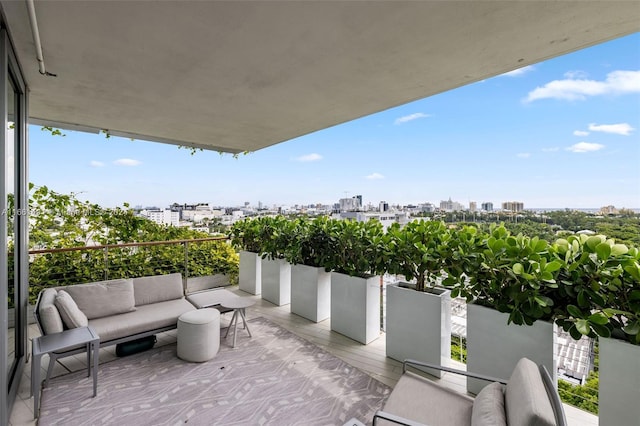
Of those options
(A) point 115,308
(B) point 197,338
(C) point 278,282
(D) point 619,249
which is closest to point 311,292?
(C) point 278,282

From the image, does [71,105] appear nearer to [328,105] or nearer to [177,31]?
[177,31]

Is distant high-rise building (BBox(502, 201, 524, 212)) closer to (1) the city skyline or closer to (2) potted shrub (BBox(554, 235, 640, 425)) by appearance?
(1) the city skyline

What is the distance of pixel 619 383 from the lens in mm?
1847

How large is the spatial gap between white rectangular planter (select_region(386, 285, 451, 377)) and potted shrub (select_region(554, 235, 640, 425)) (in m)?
0.95

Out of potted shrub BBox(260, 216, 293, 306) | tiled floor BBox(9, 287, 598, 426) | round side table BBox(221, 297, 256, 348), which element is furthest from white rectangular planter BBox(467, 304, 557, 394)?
potted shrub BBox(260, 216, 293, 306)

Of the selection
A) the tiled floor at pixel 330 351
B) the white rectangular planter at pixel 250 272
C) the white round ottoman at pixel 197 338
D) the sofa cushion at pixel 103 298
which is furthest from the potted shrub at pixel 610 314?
the white rectangular planter at pixel 250 272

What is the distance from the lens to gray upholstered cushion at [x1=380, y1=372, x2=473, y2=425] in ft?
5.49

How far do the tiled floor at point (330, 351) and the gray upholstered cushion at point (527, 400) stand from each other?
1.21 meters

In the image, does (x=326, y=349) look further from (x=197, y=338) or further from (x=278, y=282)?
(x=278, y=282)

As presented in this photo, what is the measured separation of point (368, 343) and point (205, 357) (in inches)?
70.2

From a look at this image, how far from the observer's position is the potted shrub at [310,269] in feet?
13.2

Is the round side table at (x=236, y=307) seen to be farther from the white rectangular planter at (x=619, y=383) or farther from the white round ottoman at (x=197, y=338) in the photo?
the white rectangular planter at (x=619, y=383)

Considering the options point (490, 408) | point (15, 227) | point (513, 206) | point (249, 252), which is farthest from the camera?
point (249, 252)

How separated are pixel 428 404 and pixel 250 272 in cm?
412
